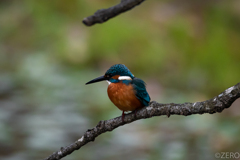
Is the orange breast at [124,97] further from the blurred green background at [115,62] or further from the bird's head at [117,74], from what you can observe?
the blurred green background at [115,62]

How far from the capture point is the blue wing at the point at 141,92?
2061 millimetres

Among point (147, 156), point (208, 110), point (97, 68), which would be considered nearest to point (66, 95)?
point (97, 68)

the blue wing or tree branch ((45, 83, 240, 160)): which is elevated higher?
the blue wing

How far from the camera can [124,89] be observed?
87.1 inches

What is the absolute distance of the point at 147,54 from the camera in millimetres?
5801

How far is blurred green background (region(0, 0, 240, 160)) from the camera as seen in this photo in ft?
14.1

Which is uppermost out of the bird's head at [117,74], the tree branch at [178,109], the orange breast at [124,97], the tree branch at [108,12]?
the bird's head at [117,74]

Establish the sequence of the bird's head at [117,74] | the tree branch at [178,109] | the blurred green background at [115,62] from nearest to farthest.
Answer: the tree branch at [178,109], the bird's head at [117,74], the blurred green background at [115,62]

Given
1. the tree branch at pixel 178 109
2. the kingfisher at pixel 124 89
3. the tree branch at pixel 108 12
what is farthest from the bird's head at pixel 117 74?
the tree branch at pixel 108 12

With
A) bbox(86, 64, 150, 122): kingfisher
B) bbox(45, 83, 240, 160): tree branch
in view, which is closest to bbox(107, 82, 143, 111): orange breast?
bbox(86, 64, 150, 122): kingfisher

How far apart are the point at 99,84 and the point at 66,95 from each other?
767mm

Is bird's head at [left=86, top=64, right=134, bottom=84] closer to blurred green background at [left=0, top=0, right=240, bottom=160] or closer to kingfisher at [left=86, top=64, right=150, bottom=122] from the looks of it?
kingfisher at [left=86, top=64, right=150, bottom=122]

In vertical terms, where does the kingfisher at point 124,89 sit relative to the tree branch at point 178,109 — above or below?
above

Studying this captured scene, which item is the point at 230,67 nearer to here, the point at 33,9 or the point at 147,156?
the point at 147,156
